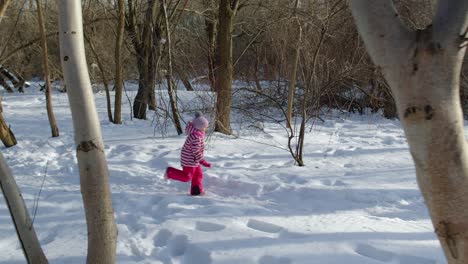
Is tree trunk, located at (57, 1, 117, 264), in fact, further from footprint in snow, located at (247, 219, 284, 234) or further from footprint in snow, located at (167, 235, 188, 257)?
footprint in snow, located at (247, 219, 284, 234)

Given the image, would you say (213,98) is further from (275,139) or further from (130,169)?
(130,169)

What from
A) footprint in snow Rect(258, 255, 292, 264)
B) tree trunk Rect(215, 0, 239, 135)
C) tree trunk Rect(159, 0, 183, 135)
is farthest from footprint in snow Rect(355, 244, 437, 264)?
tree trunk Rect(159, 0, 183, 135)

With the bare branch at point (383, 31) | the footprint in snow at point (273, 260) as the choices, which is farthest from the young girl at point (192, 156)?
the bare branch at point (383, 31)

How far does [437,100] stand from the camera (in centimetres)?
132

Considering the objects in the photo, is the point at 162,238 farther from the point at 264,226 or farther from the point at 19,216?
the point at 19,216

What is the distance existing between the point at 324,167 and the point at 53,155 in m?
5.04

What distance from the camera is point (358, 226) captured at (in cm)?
378

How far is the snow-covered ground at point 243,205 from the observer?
3.30 meters

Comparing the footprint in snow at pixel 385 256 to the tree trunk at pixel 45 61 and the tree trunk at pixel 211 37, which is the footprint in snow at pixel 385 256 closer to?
the tree trunk at pixel 211 37

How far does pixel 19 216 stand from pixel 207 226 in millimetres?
1902

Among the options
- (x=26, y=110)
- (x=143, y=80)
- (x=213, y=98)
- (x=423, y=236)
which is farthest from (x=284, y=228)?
(x=26, y=110)

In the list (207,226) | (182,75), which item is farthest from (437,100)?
(182,75)

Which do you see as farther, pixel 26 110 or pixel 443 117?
pixel 26 110

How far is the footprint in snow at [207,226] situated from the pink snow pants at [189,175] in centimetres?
116
